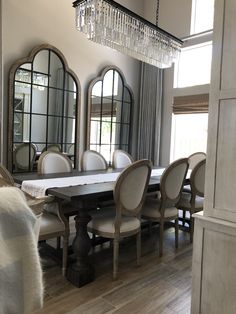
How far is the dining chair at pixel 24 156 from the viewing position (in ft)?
12.4

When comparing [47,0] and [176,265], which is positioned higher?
[47,0]

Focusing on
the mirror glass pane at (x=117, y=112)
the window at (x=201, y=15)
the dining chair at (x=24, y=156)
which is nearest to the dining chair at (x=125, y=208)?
the dining chair at (x=24, y=156)

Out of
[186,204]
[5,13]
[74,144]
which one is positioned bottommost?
[186,204]

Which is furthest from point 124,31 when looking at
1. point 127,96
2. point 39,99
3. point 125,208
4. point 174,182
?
point 127,96

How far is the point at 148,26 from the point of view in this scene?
314 centimetres

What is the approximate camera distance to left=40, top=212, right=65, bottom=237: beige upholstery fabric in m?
2.17

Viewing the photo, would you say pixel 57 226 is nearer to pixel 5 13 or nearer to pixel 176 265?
pixel 176 265

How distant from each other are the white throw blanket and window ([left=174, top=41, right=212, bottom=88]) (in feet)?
14.8

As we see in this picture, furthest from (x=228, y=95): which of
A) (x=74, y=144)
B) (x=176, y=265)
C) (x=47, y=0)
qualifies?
(x=47, y=0)

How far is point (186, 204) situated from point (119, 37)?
207 centimetres

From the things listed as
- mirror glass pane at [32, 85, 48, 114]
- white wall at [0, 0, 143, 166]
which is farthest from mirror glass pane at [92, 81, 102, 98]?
mirror glass pane at [32, 85, 48, 114]

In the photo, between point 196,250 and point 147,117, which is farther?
point 147,117

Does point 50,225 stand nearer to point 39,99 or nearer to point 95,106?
point 39,99

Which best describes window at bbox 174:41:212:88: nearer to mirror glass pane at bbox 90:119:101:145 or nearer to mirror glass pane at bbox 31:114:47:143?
mirror glass pane at bbox 90:119:101:145
